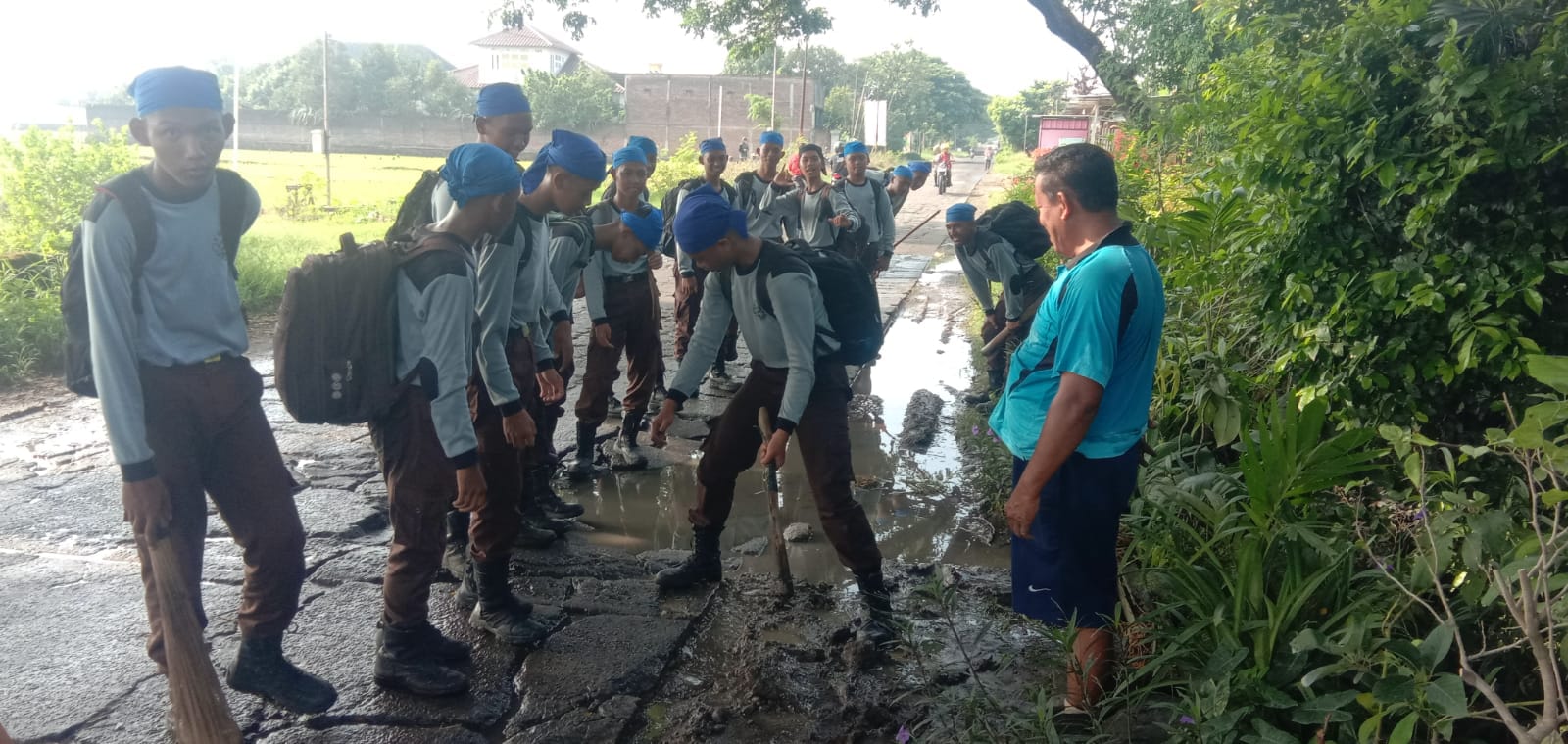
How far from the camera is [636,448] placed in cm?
595

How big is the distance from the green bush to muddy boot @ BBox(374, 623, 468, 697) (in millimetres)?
8395

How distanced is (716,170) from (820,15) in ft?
23.3

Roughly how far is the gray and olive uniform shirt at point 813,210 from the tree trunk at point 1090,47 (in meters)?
4.55

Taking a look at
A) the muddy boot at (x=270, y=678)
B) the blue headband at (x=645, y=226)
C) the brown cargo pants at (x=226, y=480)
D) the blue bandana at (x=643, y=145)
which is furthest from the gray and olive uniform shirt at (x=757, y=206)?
the muddy boot at (x=270, y=678)

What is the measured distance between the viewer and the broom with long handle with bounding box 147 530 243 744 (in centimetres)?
284

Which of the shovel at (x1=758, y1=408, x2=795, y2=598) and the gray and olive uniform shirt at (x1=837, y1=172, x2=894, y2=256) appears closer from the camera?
the shovel at (x1=758, y1=408, x2=795, y2=598)

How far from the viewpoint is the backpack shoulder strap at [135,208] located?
274cm

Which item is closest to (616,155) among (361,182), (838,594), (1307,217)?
(838,594)

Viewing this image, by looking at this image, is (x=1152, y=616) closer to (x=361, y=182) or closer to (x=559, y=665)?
(x=559, y=665)

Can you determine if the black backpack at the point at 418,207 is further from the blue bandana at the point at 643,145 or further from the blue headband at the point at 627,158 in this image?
the blue bandana at the point at 643,145

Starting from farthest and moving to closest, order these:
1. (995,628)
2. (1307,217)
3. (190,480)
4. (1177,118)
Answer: (1177,118)
(995,628)
(1307,217)
(190,480)

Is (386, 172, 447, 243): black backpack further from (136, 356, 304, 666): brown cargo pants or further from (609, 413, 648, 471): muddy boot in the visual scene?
(609, 413, 648, 471): muddy boot

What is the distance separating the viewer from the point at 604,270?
5.62 m

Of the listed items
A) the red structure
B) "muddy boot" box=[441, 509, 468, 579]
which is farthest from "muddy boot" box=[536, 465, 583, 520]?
the red structure
